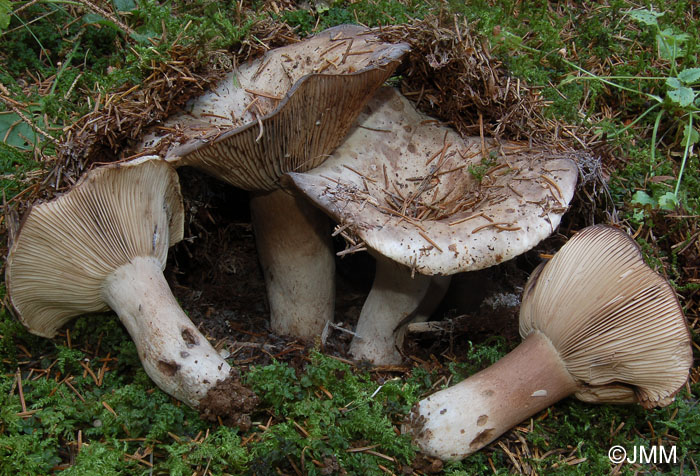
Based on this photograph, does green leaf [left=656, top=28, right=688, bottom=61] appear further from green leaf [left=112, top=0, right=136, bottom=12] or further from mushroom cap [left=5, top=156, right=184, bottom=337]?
green leaf [left=112, top=0, right=136, bottom=12]

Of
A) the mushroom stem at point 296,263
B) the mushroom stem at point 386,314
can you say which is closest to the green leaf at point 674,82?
the mushroom stem at point 386,314

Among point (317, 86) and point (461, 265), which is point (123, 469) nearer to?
point (461, 265)

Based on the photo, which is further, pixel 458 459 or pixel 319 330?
pixel 319 330

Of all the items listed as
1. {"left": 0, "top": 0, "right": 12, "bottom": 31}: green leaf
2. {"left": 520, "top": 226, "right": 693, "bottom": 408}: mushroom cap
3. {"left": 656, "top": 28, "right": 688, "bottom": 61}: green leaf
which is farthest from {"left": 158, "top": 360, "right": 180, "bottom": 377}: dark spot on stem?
{"left": 656, "top": 28, "right": 688, "bottom": 61}: green leaf

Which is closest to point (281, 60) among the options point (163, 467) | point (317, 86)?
point (317, 86)

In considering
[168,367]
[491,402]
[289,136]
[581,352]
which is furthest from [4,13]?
[581,352]

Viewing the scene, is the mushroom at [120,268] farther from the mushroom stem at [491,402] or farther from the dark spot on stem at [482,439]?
→ the dark spot on stem at [482,439]

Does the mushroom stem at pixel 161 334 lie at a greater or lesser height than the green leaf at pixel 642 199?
greater
